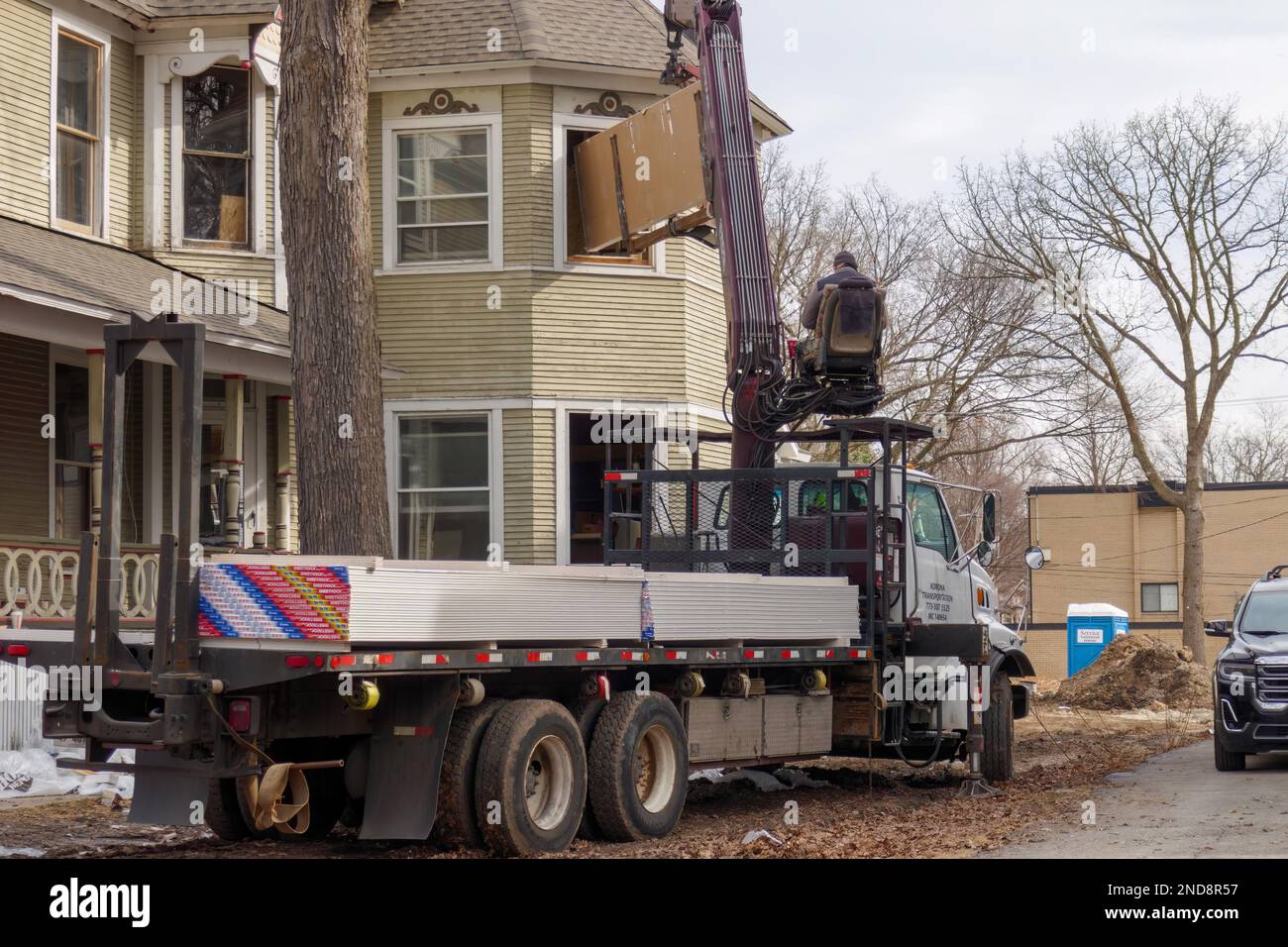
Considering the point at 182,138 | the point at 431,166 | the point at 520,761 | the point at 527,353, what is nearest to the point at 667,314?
the point at 527,353

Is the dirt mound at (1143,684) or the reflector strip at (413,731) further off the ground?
the reflector strip at (413,731)

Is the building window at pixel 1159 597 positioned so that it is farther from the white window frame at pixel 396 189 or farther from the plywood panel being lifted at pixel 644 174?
the white window frame at pixel 396 189

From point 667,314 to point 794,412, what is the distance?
24.3 feet

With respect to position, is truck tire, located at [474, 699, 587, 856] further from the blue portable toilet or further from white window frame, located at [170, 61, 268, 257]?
the blue portable toilet

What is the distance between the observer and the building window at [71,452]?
18047 mm

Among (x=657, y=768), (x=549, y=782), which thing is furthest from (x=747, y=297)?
(x=549, y=782)

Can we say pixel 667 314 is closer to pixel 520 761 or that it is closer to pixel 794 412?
pixel 794 412

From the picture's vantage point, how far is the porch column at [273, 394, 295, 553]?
1953 centimetres

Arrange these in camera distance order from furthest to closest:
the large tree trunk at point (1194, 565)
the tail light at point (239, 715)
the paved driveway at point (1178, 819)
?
the large tree trunk at point (1194, 565) → the paved driveway at point (1178, 819) → the tail light at point (239, 715)

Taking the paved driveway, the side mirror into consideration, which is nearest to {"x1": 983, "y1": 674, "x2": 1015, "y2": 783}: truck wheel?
the paved driveway

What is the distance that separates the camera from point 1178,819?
11.0 metres

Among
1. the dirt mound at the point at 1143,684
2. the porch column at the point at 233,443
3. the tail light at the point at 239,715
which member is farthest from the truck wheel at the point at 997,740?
the dirt mound at the point at 1143,684

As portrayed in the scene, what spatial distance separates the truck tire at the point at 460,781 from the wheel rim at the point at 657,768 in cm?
159

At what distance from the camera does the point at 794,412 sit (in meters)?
13.5
